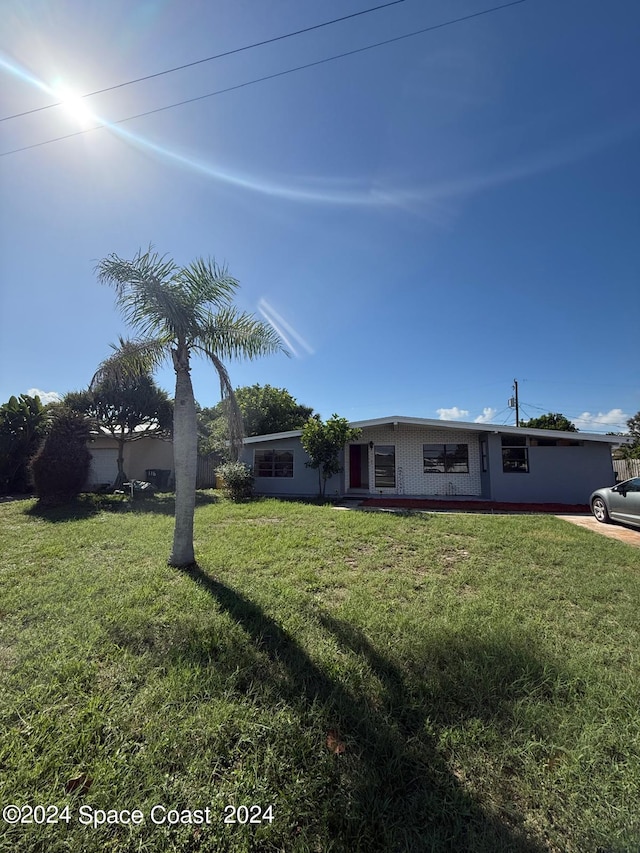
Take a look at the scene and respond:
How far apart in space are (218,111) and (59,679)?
805 cm

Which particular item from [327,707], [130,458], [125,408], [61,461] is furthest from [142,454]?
[327,707]

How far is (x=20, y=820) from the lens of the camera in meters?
1.63

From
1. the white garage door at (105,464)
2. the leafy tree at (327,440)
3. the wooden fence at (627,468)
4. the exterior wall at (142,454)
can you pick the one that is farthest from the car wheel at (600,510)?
the white garage door at (105,464)

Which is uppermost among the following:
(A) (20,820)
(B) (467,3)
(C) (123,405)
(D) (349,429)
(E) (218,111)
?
(B) (467,3)

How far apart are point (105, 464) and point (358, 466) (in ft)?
42.0

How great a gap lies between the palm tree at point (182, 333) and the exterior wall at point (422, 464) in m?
9.51

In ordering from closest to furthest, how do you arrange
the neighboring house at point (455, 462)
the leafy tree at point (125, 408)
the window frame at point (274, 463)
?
the neighboring house at point (455, 462)
the window frame at point (274, 463)
the leafy tree at point (125, 408)

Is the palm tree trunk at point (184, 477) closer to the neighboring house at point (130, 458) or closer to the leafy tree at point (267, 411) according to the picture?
the neighboring house at point (130, 458)

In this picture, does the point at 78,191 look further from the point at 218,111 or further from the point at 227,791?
the point at 227,791

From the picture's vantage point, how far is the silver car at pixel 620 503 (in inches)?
328

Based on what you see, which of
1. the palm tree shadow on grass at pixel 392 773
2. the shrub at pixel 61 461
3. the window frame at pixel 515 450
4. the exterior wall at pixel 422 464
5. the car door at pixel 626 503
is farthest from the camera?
the exterior wall at pixel 422 464

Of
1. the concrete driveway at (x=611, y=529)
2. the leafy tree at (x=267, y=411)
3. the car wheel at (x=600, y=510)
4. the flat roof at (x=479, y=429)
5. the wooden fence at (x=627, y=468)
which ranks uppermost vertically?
the leafy tree at (x=267, y=411)

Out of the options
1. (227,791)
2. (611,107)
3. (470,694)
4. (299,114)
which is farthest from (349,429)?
(227,791)

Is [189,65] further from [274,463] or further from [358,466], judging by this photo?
[358,466]
